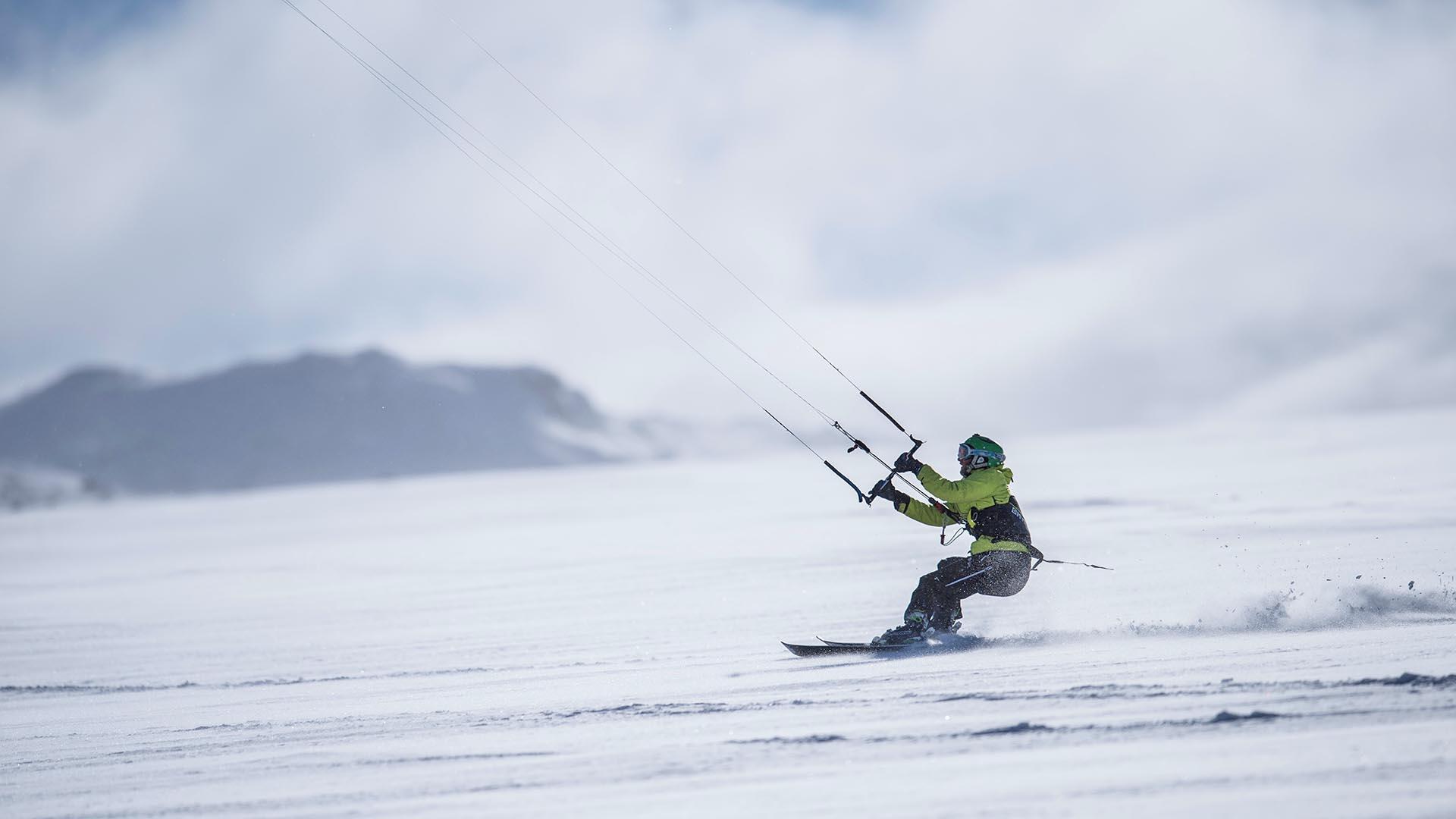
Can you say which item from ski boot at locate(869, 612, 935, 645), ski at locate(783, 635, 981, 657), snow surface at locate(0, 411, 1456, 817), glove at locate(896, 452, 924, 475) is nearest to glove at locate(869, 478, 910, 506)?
glove at locate(896, 452, 924, 475)

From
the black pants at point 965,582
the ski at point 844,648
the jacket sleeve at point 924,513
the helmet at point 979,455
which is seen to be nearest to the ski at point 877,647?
the ski at point 844,648

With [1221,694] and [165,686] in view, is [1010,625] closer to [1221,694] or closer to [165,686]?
[1221,694]

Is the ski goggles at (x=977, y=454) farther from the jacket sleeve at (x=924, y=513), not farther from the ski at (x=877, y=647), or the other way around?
the ski at (x=877, y=647)

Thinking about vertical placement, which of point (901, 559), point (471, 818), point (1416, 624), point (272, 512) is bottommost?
point (471, 818)

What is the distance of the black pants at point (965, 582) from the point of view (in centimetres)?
909

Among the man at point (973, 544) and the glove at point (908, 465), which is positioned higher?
the glove at point (908, 465)

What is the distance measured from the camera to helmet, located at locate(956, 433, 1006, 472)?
918 centimetres

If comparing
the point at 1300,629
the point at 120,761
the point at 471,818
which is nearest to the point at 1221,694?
the point at 1300,629

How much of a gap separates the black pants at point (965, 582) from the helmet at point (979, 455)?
0.65m

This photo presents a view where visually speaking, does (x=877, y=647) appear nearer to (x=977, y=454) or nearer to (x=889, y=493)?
(x=889, y=493)

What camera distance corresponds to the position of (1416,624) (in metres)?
8.30

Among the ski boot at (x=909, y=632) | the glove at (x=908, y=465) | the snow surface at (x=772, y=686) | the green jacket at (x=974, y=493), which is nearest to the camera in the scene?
the snow surface at (x=772, y=686)

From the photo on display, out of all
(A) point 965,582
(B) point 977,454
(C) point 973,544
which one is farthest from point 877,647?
(B) point 977,454

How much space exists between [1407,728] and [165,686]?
9.14 metres
